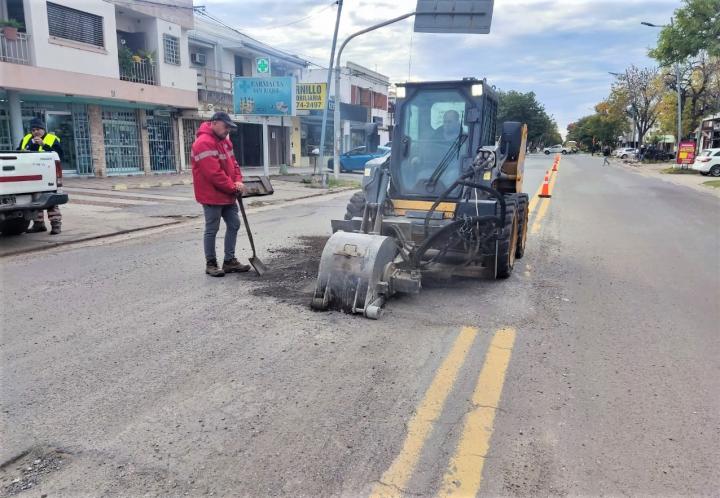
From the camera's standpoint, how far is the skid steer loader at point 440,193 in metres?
6.20

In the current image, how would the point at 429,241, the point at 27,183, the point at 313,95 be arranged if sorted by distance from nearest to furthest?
the point at 429,241
the point at 27,183
the point at 313,95

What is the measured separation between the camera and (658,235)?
10.5 meters

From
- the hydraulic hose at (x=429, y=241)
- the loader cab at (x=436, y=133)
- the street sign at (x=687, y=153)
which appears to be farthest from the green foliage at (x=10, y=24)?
the street sign at (x=687, y=153)

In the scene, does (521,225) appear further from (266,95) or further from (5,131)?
(5,131)

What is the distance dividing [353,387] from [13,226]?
322 inches

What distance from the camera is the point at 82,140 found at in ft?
68.6

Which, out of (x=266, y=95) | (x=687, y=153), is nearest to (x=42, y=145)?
(x=266, y=95)

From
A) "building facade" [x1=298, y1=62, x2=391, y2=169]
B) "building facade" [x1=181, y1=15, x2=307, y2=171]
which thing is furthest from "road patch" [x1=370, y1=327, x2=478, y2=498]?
"building facade" [x1=298, y1=62, x2=391, y2=169]

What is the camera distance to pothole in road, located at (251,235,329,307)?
589 centimetres

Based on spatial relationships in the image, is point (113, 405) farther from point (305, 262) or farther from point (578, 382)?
point (305, 262)

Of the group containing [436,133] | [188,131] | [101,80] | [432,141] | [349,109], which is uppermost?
[349,109]

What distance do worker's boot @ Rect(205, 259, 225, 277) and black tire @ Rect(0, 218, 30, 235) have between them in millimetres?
4553

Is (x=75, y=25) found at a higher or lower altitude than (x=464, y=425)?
higher

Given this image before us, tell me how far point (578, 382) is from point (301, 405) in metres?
2.00
